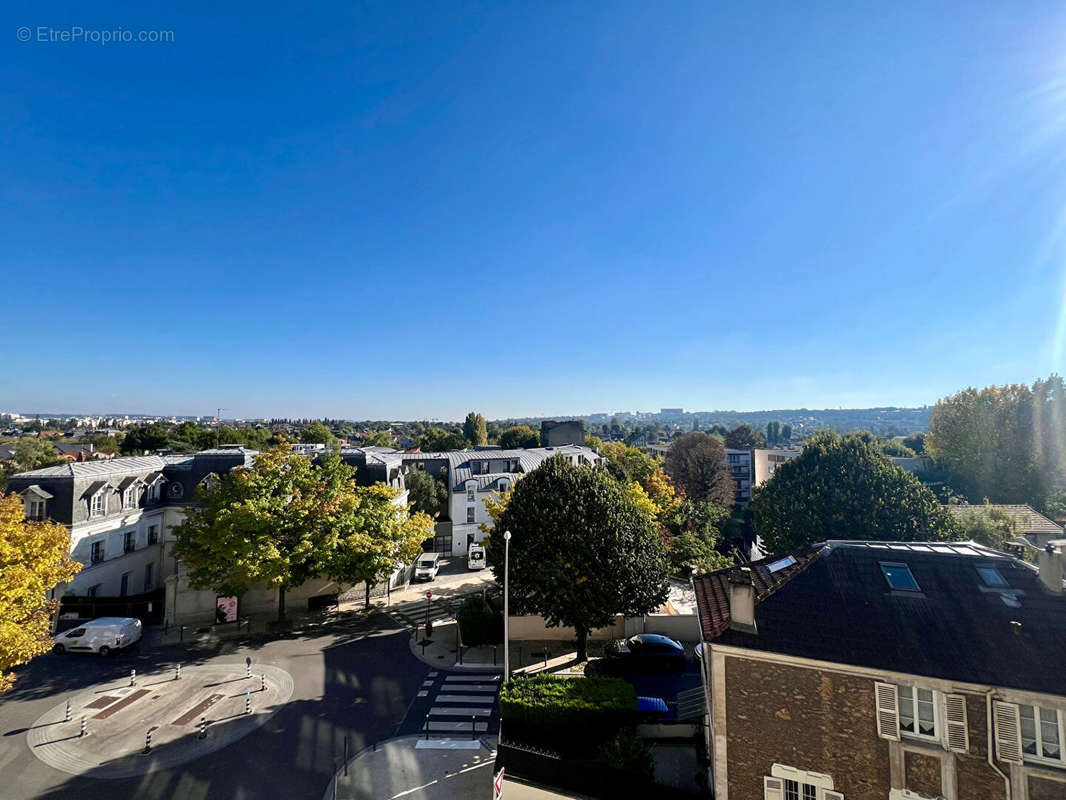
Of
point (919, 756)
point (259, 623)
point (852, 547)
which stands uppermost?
point (852, 547)

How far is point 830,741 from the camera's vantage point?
12.6 m

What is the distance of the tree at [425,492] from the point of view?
50.5 m

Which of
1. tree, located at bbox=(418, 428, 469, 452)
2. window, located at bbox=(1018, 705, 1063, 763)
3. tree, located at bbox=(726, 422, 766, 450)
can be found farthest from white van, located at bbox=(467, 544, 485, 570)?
tree, located at bbox=(726, 422, 766, 450)

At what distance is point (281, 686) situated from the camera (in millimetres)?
21250

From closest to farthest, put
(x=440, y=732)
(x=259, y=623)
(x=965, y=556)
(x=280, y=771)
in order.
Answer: (x=965, y=556), (x=280, y=771), (x=440, y=732), (x=259, y=623)

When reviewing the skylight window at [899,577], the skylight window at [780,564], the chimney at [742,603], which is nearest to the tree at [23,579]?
the chimney at [742,603]

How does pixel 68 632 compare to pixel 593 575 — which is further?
pixel 68 632

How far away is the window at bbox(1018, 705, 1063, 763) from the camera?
11.0 meters

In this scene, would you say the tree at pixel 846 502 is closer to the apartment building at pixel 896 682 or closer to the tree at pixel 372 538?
the apartment building at pixel 896 682

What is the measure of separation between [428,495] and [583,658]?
3044 cm

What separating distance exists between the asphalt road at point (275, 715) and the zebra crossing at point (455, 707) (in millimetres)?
576

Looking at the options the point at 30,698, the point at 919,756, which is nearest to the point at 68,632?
the point at 30,698

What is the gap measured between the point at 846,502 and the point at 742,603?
22.6 metres

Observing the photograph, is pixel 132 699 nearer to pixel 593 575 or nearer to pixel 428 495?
pixel 593 575
